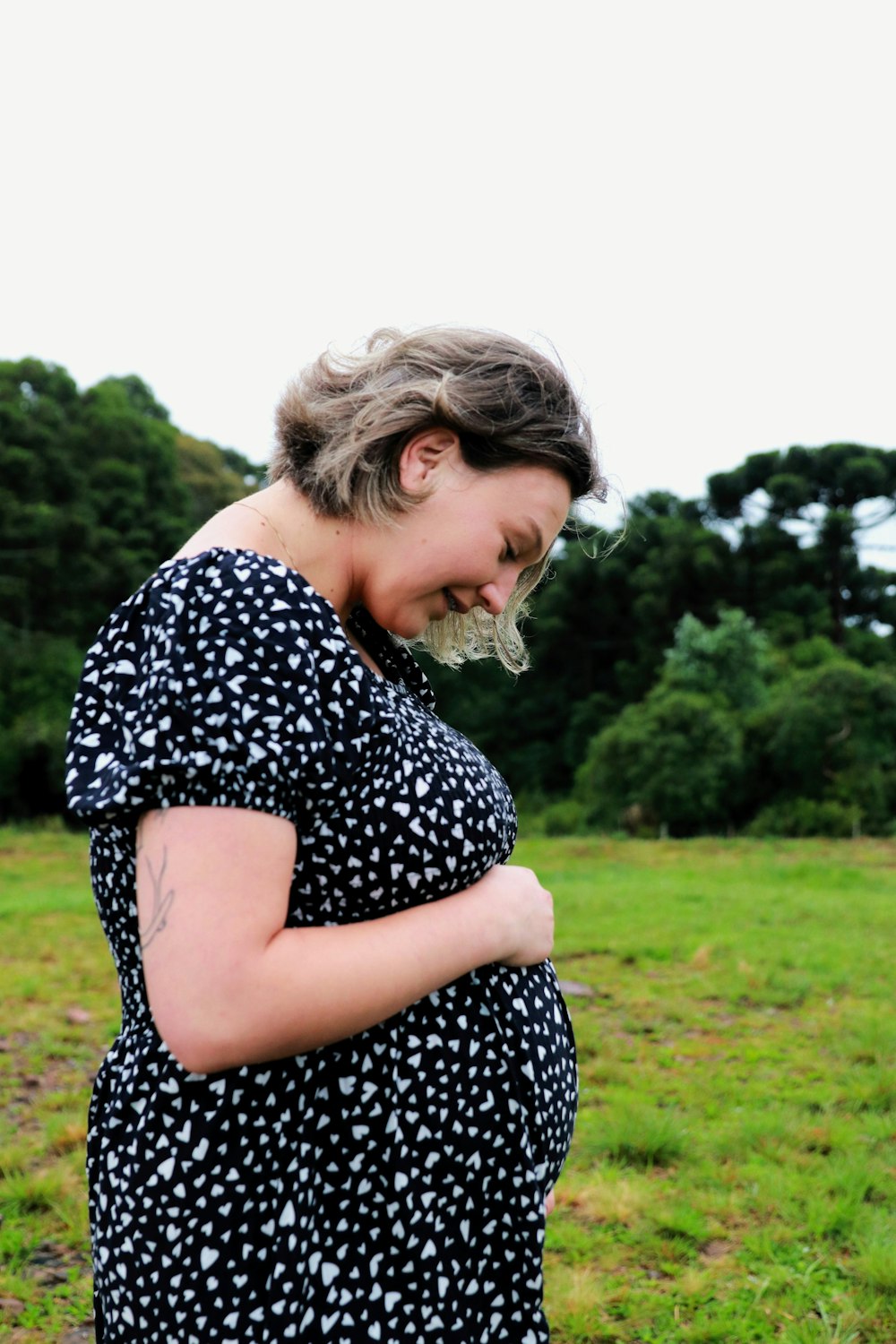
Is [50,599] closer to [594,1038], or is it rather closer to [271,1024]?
[594,1038]

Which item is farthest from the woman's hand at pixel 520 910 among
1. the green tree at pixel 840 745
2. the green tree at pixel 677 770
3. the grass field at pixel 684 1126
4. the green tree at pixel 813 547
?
the green tree at pixel 813 547

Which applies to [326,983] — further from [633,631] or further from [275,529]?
[633,631]

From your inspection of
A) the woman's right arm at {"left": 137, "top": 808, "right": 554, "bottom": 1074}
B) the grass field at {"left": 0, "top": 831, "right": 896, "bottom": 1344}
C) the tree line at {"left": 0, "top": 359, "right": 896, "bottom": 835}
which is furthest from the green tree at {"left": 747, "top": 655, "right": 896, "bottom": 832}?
the woman's right arm at {"left": 137, "top": 808, "right": 554, "bottom": 1074}

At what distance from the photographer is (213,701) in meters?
1.00

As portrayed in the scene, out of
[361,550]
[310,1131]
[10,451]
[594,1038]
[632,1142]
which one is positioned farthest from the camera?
[10,451]

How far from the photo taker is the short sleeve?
980mm

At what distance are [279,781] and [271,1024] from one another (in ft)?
0.72

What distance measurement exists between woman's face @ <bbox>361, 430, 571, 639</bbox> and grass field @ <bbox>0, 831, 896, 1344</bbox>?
197cm

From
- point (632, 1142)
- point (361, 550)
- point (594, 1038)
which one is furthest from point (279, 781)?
point (594, 1038)

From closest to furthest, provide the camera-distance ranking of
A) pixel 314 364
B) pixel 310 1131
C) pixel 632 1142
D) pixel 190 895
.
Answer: pixel 190 895 → pixel 310 1131 → pixel 314 364 → pixel 632 1142

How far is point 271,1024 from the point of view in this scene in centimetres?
99

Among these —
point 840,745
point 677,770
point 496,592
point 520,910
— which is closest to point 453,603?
point 496,592

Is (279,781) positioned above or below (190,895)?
above

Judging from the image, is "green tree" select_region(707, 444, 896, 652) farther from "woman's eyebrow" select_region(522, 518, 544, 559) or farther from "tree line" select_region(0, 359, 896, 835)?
"woman's eyebrow" select_region(522, 518, 544, 559)
